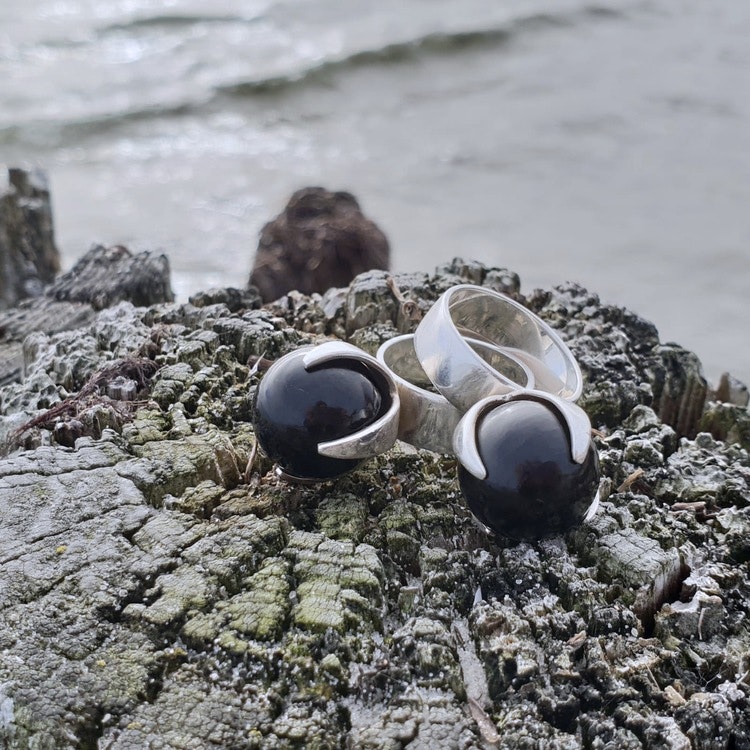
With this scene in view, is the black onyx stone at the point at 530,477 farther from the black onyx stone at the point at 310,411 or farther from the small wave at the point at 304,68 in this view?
the small wave at the point at 304,68

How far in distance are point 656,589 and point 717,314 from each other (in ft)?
12.6

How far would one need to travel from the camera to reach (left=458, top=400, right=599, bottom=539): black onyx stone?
1888 mm

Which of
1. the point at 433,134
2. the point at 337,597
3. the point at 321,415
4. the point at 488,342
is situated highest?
the point at 321,415

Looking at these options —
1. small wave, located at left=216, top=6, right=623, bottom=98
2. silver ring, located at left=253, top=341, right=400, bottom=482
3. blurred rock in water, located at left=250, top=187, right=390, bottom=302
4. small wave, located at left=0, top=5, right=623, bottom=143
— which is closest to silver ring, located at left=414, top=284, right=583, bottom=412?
silver ring, located at left=253, top=341, right=400, bottom=482

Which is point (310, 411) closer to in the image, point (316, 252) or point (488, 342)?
point (488, 342)

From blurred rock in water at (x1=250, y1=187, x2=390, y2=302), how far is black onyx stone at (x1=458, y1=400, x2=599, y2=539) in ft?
8.00

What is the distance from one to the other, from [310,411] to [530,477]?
49cm

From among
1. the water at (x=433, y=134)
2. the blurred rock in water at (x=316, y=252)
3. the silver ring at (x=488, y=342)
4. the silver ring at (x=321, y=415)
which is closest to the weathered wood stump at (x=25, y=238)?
the blurred rock in water at (x=316, y=252)

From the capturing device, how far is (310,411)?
203 cm

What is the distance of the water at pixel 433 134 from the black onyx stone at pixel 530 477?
11.1 ft

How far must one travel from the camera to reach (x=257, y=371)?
99.0 inches

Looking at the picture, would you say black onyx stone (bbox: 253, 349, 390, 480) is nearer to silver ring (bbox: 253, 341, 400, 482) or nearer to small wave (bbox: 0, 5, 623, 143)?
silver ring (bbox: 253, 341, 400, 482)

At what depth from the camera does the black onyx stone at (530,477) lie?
1888 millimetres

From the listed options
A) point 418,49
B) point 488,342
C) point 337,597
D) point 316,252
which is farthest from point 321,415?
point 418,49
